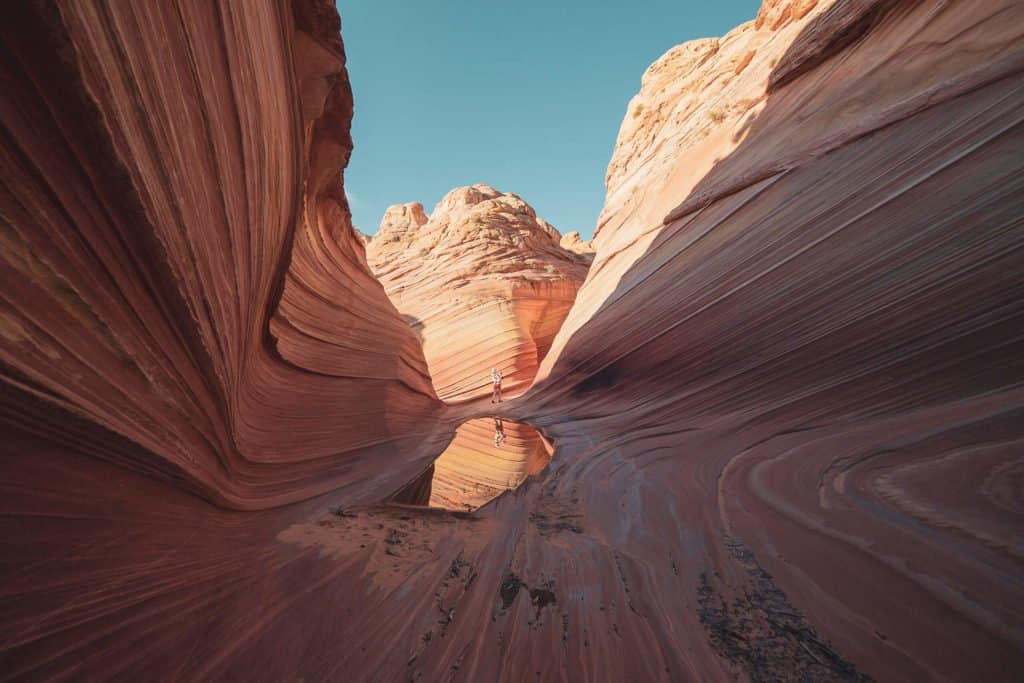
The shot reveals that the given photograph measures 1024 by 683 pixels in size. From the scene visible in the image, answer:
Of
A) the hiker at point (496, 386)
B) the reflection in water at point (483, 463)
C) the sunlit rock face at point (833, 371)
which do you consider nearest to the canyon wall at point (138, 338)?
the sunlit rock face at point (833, 371)

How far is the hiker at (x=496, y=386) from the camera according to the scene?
309 inches

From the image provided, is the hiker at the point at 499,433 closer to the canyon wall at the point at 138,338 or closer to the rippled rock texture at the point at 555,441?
the rippled rock texture at the point at 555,441

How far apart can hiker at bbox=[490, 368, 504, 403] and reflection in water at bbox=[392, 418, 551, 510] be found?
745 millimetres

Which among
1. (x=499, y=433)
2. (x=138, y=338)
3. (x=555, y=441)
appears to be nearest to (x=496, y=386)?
(x=499, y=433)

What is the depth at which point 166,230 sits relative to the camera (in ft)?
4.35

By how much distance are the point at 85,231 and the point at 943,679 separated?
2.52m

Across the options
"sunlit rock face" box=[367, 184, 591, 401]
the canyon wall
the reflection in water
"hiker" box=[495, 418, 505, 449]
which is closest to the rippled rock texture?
the canyon wall

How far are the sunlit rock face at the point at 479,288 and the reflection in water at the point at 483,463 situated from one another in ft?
4.61

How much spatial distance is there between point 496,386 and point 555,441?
4.04 metres

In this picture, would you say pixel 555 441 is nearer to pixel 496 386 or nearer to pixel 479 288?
pixel 496 386

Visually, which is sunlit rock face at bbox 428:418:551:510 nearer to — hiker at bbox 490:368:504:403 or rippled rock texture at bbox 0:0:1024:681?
hiker at bbox 490:368:504:403

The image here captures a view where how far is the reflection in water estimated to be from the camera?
656 centimetres

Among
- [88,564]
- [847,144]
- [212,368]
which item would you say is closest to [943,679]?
[88,564]

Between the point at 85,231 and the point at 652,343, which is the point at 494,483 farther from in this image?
the point at 85,231
